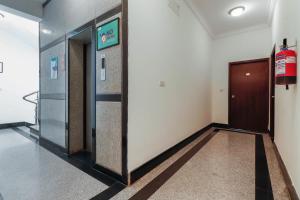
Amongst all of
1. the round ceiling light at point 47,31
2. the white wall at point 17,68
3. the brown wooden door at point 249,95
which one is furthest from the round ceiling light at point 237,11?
the white wall at point 17,68

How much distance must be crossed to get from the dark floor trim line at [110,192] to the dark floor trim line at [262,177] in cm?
148

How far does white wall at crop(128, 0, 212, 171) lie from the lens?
75.1 inches

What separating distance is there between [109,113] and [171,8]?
6.89 ft

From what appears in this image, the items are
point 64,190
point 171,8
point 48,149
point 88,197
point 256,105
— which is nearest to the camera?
point 88,197

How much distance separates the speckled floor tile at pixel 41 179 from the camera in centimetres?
163

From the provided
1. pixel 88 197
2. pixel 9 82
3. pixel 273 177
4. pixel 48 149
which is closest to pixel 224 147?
pixel 273 177

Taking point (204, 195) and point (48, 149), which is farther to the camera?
point (48, 149)

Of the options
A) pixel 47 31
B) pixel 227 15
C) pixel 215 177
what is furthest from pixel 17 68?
pixel 227 15

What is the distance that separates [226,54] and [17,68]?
22.7 ft

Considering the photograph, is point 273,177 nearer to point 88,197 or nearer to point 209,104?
point 88,197

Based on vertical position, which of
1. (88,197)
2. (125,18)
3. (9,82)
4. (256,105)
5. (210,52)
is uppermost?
(210,52)

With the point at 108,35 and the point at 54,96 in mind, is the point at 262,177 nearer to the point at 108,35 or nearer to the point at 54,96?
the point at 108,35

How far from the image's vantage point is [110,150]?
1957 mm

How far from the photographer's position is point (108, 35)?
192cm
